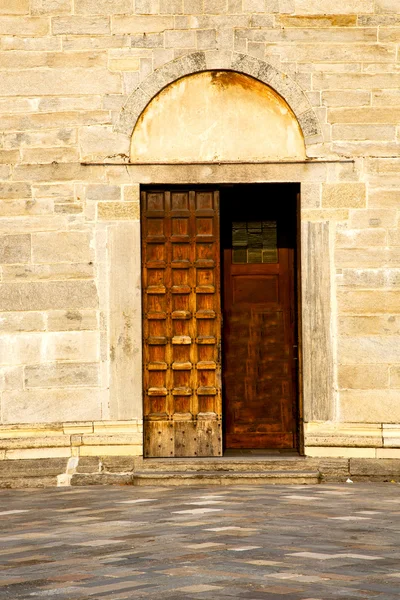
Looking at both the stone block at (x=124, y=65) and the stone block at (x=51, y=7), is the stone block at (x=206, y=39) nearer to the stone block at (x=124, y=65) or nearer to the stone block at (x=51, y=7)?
the stone block at (x=124, y=65)

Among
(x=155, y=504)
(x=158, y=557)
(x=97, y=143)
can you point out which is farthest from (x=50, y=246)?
(x=158, y=557)

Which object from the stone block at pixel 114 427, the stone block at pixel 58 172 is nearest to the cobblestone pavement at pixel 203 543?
the stone block at pixel 114 427

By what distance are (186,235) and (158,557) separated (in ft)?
17.2

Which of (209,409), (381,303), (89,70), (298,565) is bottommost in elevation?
(298,565)

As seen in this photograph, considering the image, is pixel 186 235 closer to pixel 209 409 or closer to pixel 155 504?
pixel 209 409

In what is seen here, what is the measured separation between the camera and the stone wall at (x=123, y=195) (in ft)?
36.4

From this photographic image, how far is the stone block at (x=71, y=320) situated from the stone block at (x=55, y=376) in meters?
0.36

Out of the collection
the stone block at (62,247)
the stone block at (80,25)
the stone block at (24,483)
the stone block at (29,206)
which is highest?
the stone block at (80,25)

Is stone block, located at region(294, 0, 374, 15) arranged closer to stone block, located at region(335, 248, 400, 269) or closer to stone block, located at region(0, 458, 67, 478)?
stone block, located at region(335, 248, 400, 269)

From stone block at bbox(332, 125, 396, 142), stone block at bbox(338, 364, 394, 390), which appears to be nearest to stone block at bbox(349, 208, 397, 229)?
stone block at bbox(332, 125, 396, 142)

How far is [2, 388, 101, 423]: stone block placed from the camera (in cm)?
1109

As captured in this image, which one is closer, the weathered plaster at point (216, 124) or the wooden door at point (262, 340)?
the weathered plaster at point (216, 124)

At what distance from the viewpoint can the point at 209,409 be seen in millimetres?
11438

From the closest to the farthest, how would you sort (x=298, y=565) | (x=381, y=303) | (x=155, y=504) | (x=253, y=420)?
(x=298, y=565)
(x=155, y=504)
(x=381, y=303)
(x=253, y=420)
